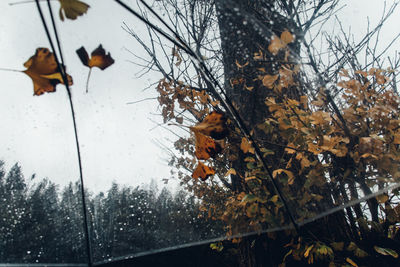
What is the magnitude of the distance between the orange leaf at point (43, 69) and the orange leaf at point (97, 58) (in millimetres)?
63

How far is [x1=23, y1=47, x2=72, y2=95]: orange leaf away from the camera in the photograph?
457mm

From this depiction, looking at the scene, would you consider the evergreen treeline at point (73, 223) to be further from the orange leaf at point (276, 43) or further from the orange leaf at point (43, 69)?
the orange leaf at point (276, 43)

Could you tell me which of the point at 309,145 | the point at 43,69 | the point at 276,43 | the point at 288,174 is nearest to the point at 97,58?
the point at 43,69

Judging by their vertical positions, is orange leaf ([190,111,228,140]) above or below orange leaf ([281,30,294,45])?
below

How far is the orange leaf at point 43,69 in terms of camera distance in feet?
1.50

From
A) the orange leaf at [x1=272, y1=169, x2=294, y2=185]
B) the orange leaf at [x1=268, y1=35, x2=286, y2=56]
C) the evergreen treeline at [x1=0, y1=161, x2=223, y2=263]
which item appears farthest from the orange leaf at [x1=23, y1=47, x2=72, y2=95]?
the orange leaf at [x1=272, y1=169, x2=294, y2=185]

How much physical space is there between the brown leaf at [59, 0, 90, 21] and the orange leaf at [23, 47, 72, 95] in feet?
0.31

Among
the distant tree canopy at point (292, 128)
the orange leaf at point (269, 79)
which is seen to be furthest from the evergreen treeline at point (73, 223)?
the orange leaf at point (269, 79)

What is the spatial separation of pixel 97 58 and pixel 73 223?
18.0 inches

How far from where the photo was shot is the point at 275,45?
1.84 ft

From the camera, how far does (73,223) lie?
23.8 inches

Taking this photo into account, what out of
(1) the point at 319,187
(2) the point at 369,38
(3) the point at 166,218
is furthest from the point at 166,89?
(2) the point at 369,38

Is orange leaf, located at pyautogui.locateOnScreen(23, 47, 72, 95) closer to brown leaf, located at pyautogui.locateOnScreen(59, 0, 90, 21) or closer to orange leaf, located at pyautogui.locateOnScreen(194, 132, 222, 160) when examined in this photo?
brown leaf, located at pyautogui.locateOnScreen(59, 0, 90, 21)

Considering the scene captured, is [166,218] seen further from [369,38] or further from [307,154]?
[369,38]
